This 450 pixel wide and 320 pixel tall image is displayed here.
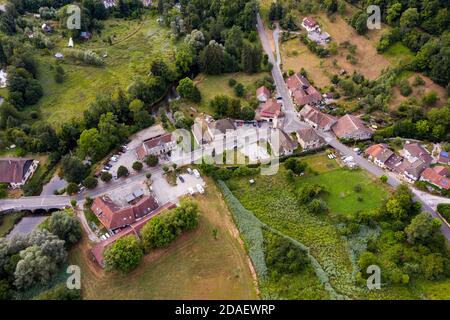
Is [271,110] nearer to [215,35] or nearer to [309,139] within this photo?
[309,139]

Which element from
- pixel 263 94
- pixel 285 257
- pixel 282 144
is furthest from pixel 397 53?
pixel 285 257

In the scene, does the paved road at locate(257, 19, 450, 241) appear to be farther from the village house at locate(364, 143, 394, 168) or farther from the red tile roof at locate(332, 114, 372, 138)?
the red tile roof at locate(332, 114, 372, 138)

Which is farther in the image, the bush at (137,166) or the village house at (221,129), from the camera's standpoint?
the village house at (221,129)

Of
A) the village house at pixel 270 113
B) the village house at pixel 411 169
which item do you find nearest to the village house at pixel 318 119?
the village house at pixel 270 113

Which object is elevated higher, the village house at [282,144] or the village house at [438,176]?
the village house at [438,176]

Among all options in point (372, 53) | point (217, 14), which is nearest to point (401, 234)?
point (372, 53)

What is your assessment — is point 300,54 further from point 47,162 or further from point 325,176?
point 47,162

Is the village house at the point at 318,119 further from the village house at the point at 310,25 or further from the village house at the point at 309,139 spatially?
the village house at the point at 310,25
